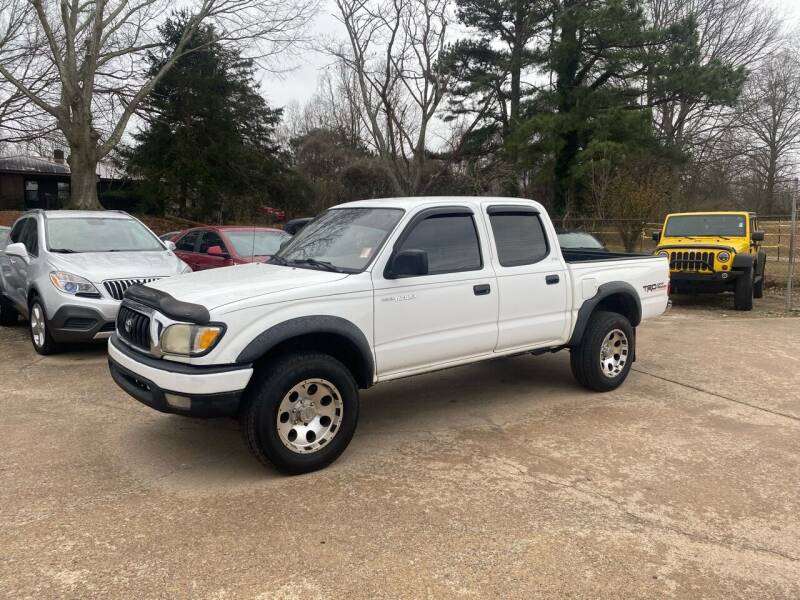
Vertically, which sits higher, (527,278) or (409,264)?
(409,264)

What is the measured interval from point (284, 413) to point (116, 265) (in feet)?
14.5

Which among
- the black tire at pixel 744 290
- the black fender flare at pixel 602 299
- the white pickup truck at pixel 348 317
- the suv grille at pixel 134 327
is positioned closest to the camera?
the white pickup truck at pixel 348 317

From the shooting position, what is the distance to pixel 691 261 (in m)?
11.7

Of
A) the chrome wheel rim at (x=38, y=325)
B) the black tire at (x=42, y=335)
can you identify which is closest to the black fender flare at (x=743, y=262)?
the black tire at (x=42, y=335)

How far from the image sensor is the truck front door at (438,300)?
430 cm

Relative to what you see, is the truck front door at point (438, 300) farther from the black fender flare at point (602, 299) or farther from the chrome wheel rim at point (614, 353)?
the chrome wheel rim at point (614, 353)

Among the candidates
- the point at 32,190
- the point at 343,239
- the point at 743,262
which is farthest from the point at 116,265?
the point at 32,190

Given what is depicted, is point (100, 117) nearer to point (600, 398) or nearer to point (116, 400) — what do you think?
point (116, 400)


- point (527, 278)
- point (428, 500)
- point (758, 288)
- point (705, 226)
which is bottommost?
point (428, 500)

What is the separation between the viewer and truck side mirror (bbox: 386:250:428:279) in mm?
4117

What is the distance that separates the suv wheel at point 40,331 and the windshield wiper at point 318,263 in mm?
3979

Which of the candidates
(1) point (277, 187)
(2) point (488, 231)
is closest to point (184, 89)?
(1) point (277, 187)

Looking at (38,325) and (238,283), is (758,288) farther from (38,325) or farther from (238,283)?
(38,325)

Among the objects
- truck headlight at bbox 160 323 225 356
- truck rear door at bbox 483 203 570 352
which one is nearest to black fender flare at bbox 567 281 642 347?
truck rear door at bbox 483 203 570 352
